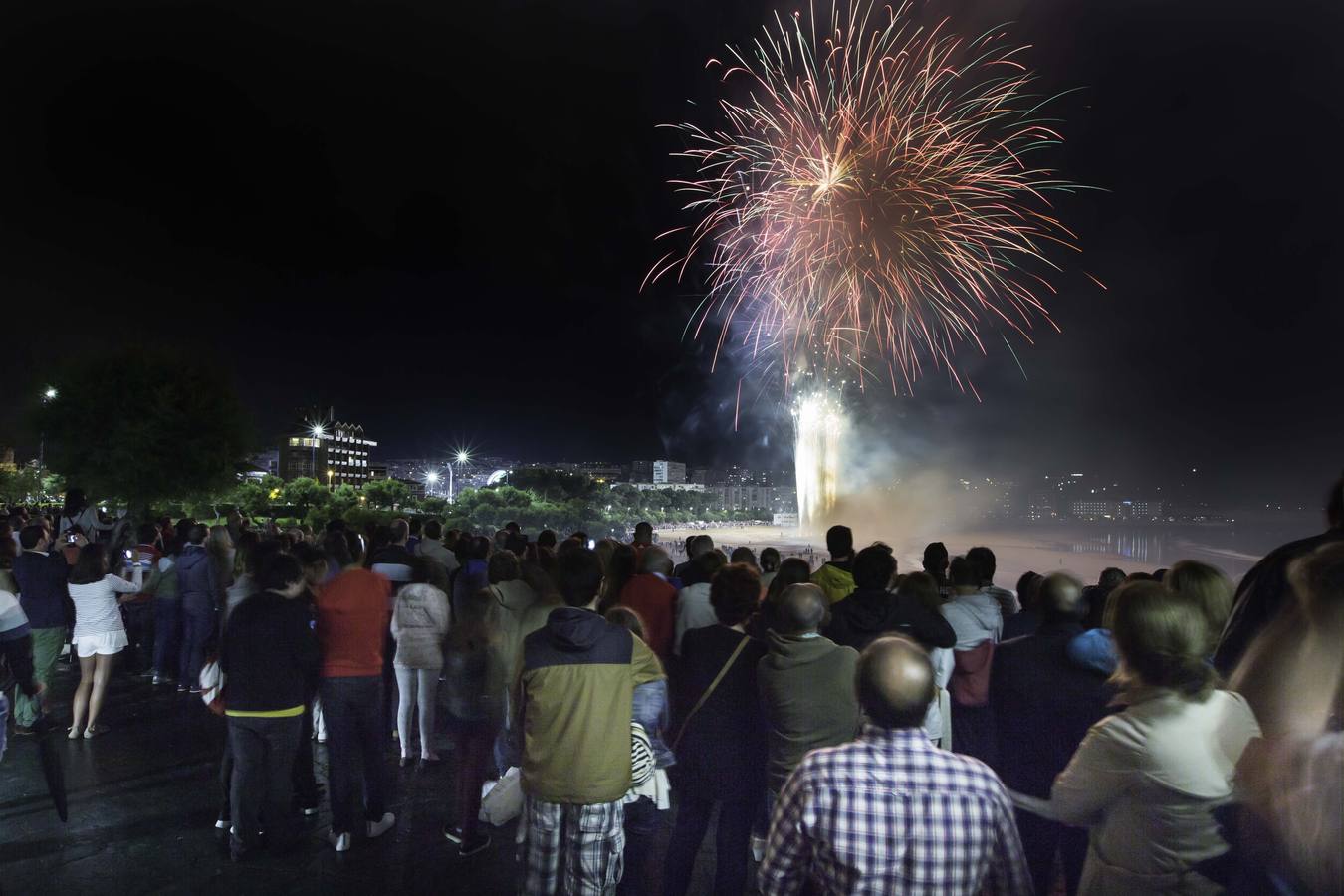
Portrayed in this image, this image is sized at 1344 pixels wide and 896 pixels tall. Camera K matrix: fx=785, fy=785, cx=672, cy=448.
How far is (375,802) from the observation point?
5.39 m

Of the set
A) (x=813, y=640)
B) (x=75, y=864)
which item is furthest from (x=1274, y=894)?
(x=75, y=864)

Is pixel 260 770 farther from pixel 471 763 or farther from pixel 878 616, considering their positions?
pixel 878 616

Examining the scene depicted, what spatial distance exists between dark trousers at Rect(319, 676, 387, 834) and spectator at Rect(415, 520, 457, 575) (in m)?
3.06

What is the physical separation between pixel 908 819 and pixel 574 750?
5.59ft

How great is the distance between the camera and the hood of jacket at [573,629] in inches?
140

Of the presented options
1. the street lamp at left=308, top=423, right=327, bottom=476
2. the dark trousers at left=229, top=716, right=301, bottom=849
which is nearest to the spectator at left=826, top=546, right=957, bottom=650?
the dark trousers at left=229, top=716, right=301, bottom=849

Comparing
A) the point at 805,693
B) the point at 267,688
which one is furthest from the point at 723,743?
the point at 267,688

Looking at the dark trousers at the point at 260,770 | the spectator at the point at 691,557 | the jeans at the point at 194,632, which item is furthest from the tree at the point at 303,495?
the dark trousers at the point at 260,770

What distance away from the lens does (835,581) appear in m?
5.99

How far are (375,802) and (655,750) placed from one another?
8.41 feet

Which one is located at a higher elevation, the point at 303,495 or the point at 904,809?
the point at 303,495

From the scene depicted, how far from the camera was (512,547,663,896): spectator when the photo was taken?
139 inches

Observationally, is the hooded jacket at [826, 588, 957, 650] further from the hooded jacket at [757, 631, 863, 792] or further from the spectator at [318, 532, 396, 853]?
the spectator at [318, 532, 396, 853]

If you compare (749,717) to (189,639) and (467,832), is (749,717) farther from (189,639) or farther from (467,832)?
(189,639)
